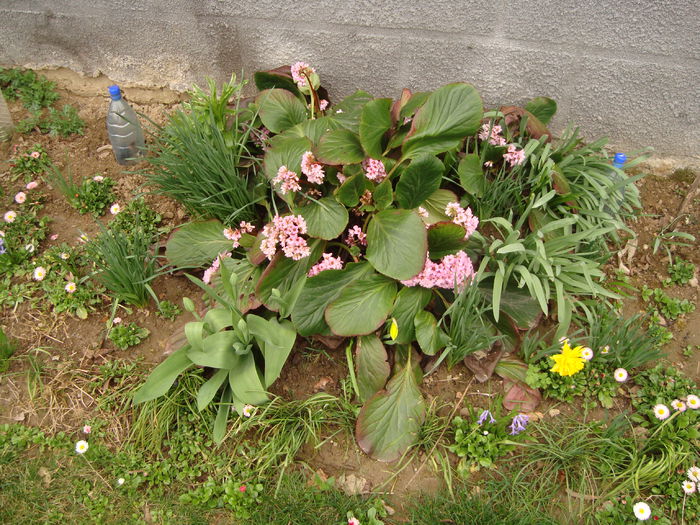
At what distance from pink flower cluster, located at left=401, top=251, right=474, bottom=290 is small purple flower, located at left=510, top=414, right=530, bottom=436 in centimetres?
52

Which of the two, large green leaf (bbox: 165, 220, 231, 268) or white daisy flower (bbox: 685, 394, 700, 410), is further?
large green leaf (bbox: 165, 220, 231, 268)

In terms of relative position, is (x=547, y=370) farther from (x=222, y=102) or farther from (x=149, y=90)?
(x=149, y=90)

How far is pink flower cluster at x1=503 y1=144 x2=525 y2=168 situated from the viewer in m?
2.23

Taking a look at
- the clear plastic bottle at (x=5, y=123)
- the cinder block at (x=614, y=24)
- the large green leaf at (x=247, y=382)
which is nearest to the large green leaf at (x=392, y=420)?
the large green leaf at (x=247, y=382)

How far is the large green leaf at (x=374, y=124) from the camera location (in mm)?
2080

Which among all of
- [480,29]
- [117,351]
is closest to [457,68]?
[480,29]

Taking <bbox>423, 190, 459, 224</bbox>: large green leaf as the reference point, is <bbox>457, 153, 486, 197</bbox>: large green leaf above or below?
above

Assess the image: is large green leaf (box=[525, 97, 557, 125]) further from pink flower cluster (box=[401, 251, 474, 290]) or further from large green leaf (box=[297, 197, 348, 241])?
large green leaf (box=[297, 197, 348, 241])

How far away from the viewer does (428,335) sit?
1951mm

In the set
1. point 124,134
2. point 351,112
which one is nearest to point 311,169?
point 351,112

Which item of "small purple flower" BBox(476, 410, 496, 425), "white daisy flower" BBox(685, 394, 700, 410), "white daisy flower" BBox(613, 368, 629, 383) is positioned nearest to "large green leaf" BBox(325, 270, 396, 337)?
"small purple flower" BBox(476, 410, 496, 425)

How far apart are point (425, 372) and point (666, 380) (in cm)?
92

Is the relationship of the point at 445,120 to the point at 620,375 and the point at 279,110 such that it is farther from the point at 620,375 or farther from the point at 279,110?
the point at 620,375

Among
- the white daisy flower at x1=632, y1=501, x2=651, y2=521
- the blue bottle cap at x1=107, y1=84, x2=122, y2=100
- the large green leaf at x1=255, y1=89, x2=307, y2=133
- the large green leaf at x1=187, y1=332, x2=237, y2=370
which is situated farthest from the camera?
the blue bottle cap at x1=107, y1=84, x2=122, y2=100
